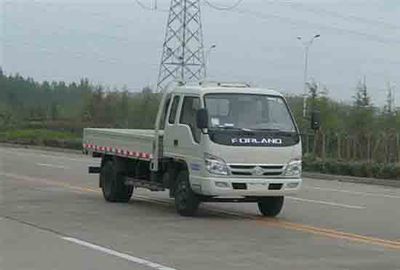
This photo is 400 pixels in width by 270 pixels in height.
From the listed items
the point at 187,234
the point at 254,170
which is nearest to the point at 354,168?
the point at 254,170

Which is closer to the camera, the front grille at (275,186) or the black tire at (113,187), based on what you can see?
the front grille at (275,186)

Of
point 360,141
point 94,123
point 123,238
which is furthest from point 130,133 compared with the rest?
point 94,123

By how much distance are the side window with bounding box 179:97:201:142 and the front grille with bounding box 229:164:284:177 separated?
0.87 m

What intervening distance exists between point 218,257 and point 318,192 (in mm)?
12679

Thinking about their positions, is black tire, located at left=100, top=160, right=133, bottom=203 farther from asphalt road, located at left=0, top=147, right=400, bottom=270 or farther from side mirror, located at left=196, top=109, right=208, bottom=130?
side mirror, located at left=196, top=109, right=208, bottom=130

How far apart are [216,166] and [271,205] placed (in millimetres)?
1821

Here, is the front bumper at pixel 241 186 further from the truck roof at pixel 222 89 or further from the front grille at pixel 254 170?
the truck roof at pixel 222 89

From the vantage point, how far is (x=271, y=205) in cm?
1673

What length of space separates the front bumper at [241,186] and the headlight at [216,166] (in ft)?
0.40

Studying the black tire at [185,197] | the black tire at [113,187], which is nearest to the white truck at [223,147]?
the black tire at [185,197]

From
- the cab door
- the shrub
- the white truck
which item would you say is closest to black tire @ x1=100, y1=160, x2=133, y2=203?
the white truck

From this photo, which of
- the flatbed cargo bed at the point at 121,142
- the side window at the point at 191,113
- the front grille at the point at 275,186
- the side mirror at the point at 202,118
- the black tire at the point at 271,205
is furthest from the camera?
the flatbed cargo bed at the point at 121,142

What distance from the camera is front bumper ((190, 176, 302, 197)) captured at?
15.4 metres

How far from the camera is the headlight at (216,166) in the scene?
50.7ft
